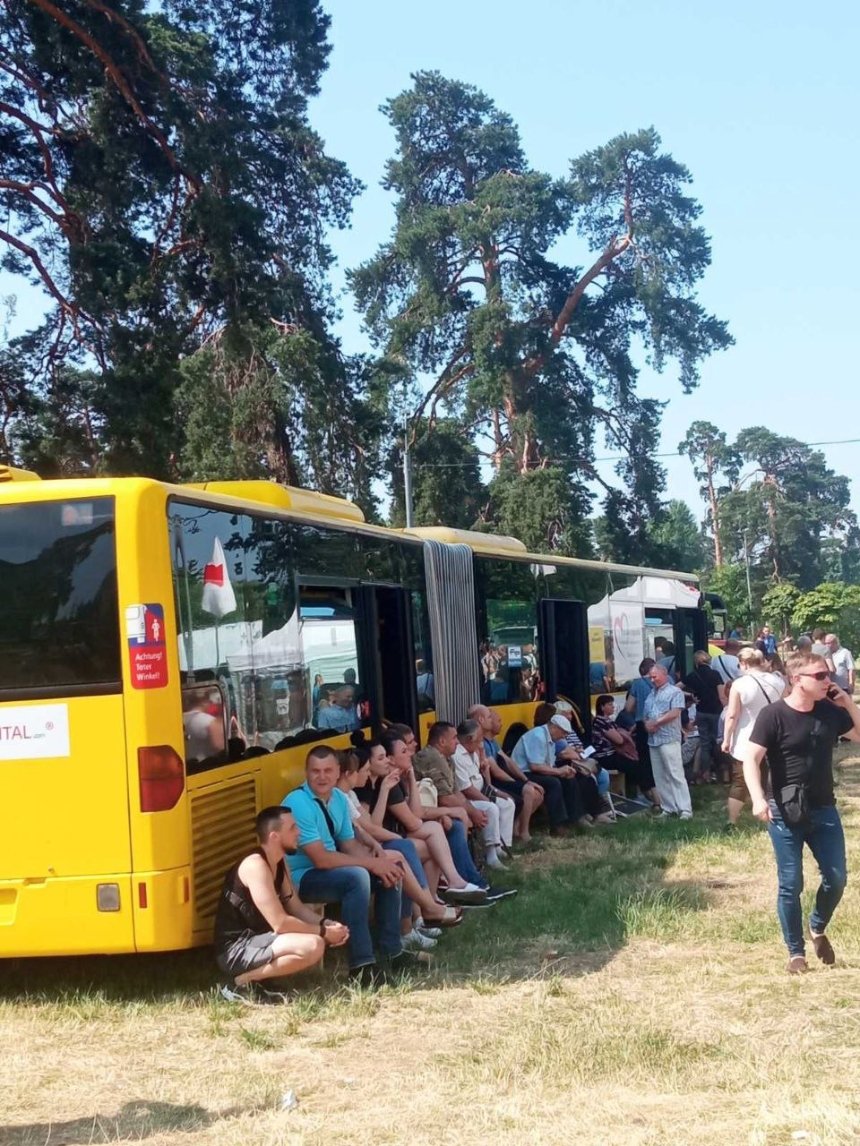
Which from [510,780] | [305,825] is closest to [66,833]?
[305,825]

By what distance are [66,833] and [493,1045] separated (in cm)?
244

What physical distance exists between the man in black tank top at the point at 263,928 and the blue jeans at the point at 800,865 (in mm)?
2341

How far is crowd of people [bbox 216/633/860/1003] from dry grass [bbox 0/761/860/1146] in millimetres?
279

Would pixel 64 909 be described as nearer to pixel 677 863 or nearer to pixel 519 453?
pixel 677 863

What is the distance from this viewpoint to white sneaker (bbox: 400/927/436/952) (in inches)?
327

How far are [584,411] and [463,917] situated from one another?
3337 centimetres

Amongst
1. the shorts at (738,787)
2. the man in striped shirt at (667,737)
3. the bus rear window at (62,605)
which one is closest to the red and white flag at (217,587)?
the bus rear window at (62,605)

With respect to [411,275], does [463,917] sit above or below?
below

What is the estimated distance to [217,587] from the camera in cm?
800

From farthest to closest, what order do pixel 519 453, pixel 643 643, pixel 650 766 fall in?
1. pixel 519 453
2. pixel 643 643
3. pixel 650 766

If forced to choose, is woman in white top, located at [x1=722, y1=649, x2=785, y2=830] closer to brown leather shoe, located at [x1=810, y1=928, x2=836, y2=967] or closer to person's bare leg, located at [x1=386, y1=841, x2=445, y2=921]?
person's bare leg, located at [x1=386, y1=841, x2=445, y2=921]

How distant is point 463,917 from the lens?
9344 mm

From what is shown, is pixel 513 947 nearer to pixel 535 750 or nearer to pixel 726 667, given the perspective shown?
pixel 535 750

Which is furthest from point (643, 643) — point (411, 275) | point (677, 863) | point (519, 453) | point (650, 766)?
point (411, 275)
